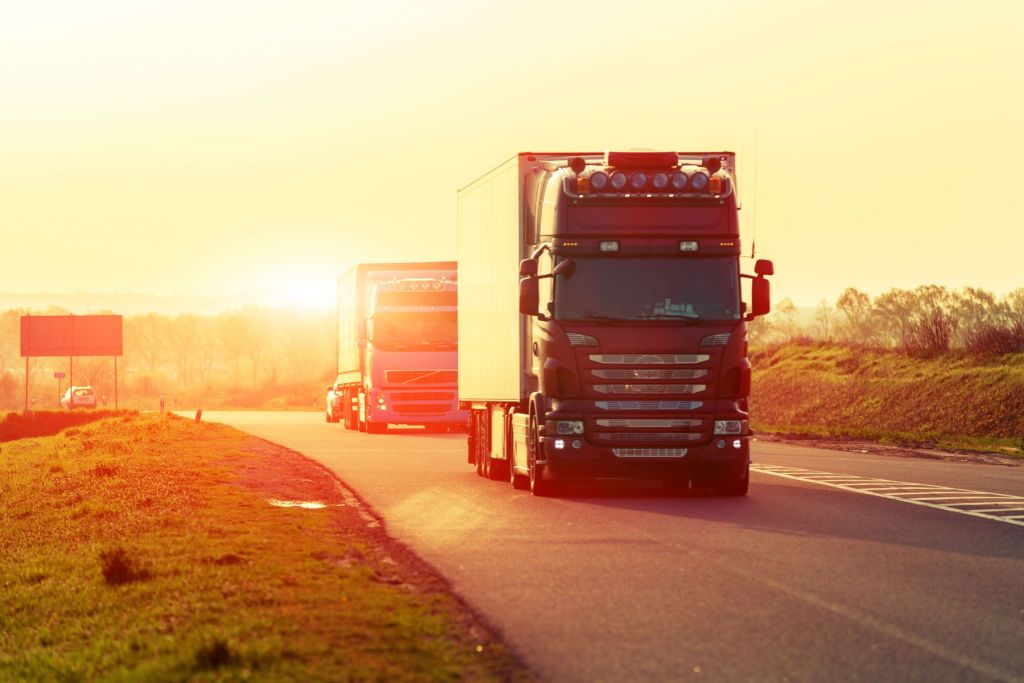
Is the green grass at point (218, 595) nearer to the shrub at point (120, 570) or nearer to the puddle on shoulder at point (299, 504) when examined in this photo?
the shrub at point (120, 570)

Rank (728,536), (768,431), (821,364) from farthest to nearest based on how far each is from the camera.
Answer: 1. (821,364)
2. (768,431)
3. (728,536)

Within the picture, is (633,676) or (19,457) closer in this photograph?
(633,676)

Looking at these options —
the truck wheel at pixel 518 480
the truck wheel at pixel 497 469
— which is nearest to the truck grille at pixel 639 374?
the truck wheel at pixel 518 480

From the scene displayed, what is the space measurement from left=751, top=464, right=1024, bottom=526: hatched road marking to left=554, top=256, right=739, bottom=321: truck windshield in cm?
335

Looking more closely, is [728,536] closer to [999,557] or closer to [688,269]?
[999,557]

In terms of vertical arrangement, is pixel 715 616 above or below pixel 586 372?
below

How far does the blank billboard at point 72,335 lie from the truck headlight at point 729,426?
91.2 meters

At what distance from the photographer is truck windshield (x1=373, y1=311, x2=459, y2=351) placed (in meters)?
36.8

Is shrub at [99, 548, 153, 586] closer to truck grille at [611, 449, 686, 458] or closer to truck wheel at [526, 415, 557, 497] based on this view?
truck wheel at [526, 415, 557, 497]

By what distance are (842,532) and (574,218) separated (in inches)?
203

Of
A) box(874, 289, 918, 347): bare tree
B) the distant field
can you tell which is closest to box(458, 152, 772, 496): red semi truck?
the distant field

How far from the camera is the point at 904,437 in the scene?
36.0 m

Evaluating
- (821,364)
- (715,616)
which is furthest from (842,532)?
(821,364)

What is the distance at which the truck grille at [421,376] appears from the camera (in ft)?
122
